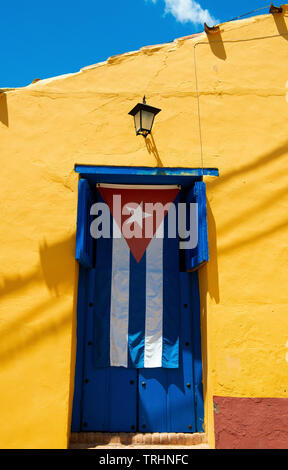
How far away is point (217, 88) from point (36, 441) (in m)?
4.78

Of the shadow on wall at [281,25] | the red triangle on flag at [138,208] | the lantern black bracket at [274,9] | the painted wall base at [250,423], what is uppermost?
the lantern black bracket at [274,9]

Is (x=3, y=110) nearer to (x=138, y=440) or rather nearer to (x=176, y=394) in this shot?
(x=176, y=394)

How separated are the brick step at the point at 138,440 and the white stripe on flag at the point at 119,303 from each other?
0.79 metres

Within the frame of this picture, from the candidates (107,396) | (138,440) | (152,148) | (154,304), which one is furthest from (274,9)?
(138,440)

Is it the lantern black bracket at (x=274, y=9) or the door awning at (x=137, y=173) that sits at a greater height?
the lantern black bracket at (x=274, y=9)

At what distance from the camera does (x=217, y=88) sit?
16.1 feet

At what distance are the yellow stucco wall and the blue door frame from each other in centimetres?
17

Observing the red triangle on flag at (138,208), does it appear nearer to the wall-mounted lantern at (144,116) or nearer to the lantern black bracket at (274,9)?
the wall-mounted lantern at (144,116)

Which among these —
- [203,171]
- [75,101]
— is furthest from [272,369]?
[75,101]

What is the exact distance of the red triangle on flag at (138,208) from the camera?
184 inches

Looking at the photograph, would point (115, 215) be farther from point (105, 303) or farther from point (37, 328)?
point (37, 328)

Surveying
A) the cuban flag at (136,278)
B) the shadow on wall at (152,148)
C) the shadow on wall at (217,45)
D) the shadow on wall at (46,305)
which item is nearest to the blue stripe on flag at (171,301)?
the cuban flag at (136,278)

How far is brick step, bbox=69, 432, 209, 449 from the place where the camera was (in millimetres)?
4207

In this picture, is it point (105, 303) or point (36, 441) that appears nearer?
point (36, 441)
